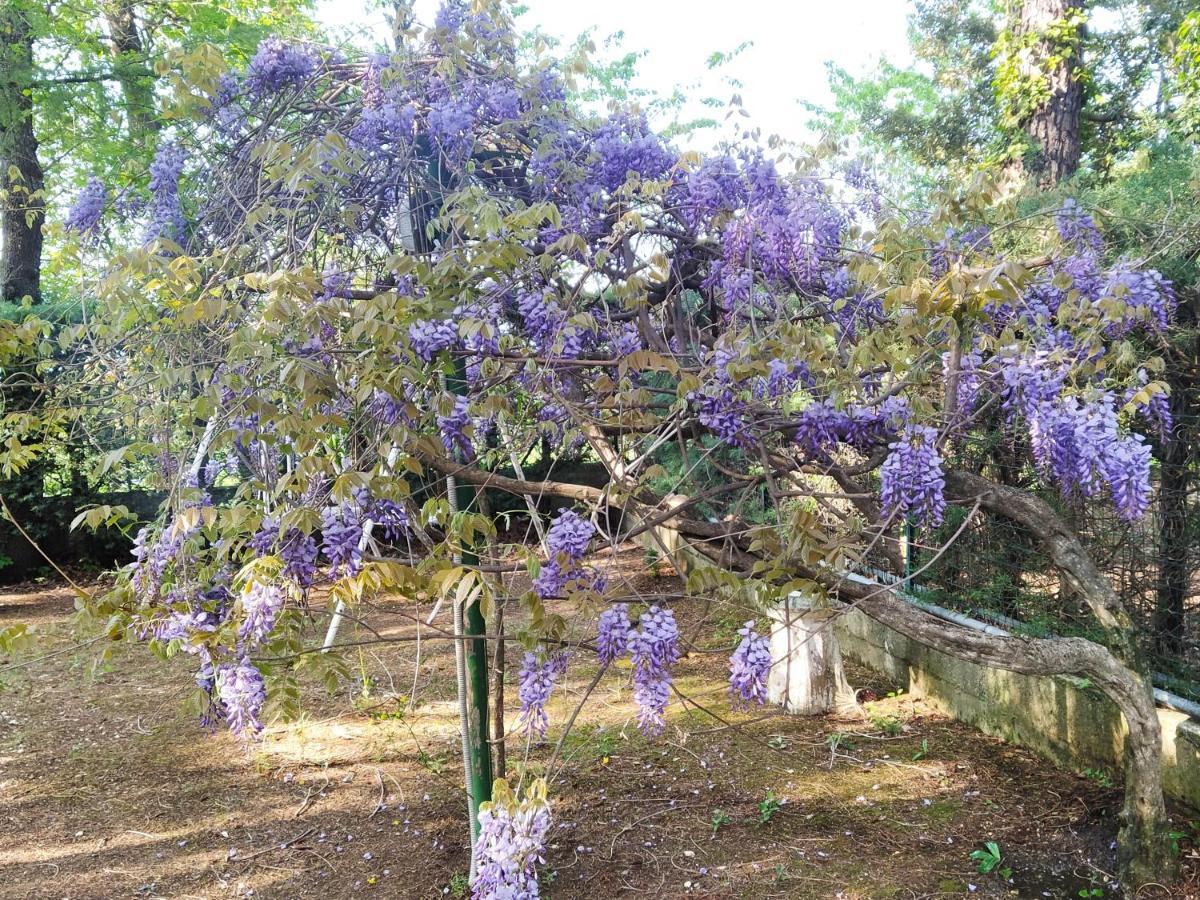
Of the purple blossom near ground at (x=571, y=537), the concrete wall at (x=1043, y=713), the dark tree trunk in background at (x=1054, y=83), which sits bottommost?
the concrete wall at (x=1043, y=713)

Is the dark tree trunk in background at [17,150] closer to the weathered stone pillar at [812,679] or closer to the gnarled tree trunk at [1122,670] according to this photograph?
the weathered stone pillar at [812,679]

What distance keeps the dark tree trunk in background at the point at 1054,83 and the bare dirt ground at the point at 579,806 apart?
476 cm

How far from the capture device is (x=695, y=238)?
297cm

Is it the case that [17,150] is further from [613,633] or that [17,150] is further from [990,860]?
[990,860]

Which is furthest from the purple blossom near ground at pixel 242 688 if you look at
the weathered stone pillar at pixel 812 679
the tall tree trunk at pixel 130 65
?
the tall tree trunk at pixel 130 65

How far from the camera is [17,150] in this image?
8.09 metres

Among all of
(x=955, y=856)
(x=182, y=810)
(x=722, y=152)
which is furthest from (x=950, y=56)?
(x=182, y=810)

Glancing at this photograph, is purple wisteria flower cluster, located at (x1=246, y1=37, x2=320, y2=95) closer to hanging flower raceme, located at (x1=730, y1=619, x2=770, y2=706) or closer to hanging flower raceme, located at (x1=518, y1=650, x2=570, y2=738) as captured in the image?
hanging flower raceme, located at (x1=518, y1=650, x2=570, y2=738)

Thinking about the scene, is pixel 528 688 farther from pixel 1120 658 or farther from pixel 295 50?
pixel 295 50

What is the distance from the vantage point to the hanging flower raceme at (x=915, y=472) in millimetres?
2418

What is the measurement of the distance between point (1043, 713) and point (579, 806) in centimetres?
201

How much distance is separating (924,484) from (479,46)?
1946 mm

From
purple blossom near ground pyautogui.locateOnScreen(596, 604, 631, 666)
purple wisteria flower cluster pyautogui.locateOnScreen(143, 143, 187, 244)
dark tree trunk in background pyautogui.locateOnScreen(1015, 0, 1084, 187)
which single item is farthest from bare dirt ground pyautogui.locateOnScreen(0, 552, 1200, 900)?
dark tree trunk in background pyautogui.locateOnScreen(1015, 0, 1084, 187)

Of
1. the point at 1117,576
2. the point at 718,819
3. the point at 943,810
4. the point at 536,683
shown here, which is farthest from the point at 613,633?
the point at 1117,576
